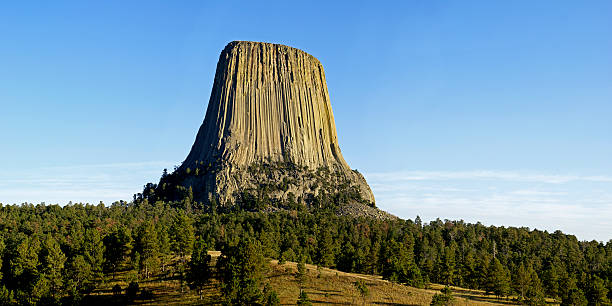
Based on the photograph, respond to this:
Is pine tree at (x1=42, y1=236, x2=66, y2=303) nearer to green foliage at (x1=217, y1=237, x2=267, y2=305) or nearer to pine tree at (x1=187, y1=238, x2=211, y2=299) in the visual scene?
pine tree at (x1=187, y1=238, x2=211, y2=299)

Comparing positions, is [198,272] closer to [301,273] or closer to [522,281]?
[301,273]

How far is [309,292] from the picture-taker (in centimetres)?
8394

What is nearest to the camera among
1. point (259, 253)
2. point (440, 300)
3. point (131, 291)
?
point (440, 300)

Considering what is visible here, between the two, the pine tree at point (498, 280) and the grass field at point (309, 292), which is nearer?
the grass field at point (309, 292)

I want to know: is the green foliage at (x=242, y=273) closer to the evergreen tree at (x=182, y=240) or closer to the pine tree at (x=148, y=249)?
the evergreen tree at (x=182, y=240)

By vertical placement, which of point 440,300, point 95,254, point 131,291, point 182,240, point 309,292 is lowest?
point 131,291

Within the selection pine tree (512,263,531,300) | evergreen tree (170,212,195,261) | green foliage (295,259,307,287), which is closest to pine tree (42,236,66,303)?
evergreen tree (170,212,195,261)

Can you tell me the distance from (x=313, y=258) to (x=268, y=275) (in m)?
32.3

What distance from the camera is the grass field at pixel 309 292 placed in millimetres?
81625

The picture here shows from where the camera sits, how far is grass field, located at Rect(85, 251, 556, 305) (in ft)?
268

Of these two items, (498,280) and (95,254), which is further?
(498,280)

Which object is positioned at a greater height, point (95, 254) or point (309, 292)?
point (95, 254)

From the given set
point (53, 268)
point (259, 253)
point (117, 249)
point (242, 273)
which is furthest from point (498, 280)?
point (53, 268)

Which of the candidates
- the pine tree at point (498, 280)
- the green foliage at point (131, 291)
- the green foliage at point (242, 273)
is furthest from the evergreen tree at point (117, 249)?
the pine tree at point (498, 280)
